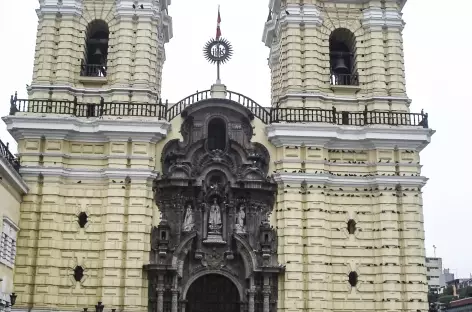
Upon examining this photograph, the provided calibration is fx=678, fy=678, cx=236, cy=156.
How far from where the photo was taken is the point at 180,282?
22.0 meters

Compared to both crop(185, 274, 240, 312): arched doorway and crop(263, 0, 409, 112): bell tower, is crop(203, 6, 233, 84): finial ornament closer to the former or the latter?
crop(263, 0, 409, 112): bell tower

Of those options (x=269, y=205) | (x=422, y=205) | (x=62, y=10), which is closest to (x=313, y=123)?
(x=269, y=205)

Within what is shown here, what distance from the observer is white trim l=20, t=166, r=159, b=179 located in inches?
881

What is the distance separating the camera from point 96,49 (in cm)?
2534

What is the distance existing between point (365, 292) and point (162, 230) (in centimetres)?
698

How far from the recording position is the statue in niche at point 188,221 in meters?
22.4

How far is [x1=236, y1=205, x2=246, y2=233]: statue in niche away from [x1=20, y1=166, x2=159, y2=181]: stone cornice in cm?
306

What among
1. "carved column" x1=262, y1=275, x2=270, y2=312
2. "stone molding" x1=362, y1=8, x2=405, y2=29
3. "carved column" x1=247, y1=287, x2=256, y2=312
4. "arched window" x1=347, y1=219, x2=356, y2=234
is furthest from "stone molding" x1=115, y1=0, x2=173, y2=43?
"carved column" x1=247, y1=287, x2=256, y2=312

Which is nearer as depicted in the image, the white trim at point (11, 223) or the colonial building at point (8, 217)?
the colonial building at point (8, 217)

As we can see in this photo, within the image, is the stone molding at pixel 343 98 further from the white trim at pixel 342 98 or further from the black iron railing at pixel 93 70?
the black iron railing at pixel 93 70

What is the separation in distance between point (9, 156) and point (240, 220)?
25.3 feet

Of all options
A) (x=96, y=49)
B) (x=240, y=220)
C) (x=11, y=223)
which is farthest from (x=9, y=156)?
(x=240, y=220)

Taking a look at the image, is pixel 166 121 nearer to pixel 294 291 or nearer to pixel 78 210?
pixel 78 210

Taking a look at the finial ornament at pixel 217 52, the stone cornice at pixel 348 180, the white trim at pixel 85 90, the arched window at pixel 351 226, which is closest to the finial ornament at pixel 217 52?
the finial ornament at pixel 217 52
